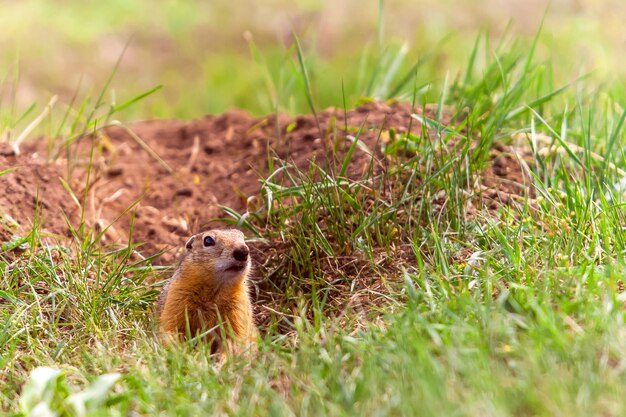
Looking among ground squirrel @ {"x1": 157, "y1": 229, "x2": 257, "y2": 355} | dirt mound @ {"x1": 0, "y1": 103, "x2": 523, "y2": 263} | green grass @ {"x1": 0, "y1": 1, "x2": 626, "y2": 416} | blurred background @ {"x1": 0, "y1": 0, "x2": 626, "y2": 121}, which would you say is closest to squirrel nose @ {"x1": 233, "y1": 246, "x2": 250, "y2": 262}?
ground squirrel @ {"x1": 157, "y1": 229, "x2": 257, "y2": 355}

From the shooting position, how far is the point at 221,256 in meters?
4.25

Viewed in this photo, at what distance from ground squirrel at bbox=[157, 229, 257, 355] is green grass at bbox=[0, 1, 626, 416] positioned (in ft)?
0.61

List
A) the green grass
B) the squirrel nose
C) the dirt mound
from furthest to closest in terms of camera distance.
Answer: the dirt mound → the squirrel nose → the green grass

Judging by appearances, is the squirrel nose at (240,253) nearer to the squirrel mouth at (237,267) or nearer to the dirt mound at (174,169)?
the squirrel mouth at (237,267)

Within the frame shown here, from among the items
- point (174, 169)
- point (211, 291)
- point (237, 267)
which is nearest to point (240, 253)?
point (237, 267)

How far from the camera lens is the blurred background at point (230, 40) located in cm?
835

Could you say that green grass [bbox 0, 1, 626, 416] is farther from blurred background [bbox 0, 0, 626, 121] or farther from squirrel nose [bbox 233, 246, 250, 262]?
blurred background [bbox 0, 0, 626, 121]

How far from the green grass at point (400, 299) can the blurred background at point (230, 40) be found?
2.78 metres

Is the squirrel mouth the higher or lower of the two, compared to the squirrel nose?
lower

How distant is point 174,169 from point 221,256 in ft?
6.07

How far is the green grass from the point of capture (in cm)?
290

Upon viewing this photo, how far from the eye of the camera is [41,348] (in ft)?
12.8

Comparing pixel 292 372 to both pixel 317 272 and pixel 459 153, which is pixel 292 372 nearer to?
pixel 317 272

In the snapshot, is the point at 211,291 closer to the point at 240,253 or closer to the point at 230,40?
the point at 240,253
